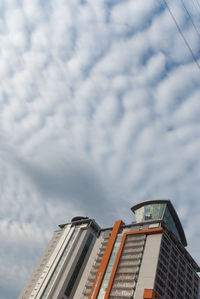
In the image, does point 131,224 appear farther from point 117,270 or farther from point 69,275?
point 69,275

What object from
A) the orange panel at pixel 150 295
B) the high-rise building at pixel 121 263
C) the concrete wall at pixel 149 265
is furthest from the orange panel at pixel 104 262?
the orange panel at pixel 150 295

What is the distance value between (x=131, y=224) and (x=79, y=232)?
30693 mm

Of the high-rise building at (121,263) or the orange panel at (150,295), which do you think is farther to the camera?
the high-rise building at (121,263)

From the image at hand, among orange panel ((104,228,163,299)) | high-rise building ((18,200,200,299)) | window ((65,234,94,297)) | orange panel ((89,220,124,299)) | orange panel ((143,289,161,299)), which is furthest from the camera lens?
window ((65,234,94,297))

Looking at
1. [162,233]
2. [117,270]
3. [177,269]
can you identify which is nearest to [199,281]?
[177,269]

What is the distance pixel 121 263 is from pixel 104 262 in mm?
8360

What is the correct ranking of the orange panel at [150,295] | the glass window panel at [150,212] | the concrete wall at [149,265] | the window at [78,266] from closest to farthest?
the orange panel at [150,295] → the concrete wall at [149,265] → the window at [78,266] → the glass window panel at [150,212]

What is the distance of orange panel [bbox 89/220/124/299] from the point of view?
90875 millimetres


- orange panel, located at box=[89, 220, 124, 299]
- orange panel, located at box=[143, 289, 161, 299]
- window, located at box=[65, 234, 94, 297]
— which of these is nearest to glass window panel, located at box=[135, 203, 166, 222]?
orange panel, located at box=[89, 220, 124, 299]

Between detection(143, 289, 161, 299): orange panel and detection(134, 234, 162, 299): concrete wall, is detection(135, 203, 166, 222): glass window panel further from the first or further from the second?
detection(143, 289, 161, 299): orange panel

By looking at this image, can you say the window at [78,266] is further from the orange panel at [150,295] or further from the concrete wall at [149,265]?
the orange panel at [150,295]

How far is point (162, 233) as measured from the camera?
97.9 meters

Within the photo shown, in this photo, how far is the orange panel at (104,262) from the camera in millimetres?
90875

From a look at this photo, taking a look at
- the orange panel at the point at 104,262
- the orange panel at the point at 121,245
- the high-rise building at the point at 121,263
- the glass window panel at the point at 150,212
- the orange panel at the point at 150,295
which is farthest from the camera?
the glass window panel at the point at 150,212
